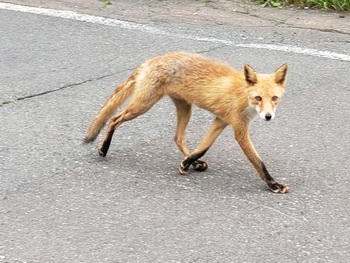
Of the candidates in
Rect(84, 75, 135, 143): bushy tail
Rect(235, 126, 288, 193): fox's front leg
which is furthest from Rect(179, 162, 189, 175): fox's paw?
Rect(84, 75, 135, 143): bushy tail

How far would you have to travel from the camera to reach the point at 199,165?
5.57 metres

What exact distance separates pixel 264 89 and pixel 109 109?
3.93 feet

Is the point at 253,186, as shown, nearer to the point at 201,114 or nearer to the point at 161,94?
the point at 161,94

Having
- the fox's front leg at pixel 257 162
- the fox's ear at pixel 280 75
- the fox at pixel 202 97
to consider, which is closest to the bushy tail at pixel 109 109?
the fox at pixel 202 97

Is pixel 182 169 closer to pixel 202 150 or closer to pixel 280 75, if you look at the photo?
Answer: pixel 202 150

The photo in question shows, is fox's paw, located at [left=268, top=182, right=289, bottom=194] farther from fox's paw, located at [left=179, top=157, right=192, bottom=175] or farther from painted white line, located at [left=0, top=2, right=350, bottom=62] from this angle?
painted white line, located at [left=0, top=2, right=350, bottom=62]

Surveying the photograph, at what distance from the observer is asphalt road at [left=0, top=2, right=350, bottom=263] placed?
457 centimetres

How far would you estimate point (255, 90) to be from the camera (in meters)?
5.20

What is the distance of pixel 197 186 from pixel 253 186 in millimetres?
359

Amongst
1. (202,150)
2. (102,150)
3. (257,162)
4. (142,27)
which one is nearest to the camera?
(257,162)

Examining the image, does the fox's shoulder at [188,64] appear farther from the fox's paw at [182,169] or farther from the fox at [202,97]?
the fox's paw at [182,169]

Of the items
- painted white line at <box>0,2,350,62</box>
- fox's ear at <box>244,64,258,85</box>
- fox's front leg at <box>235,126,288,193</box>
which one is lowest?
painted white line at <box>0,2,350,62</box>

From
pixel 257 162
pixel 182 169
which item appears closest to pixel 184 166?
pixel 182 169

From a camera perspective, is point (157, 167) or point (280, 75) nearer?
point (280, 75)
